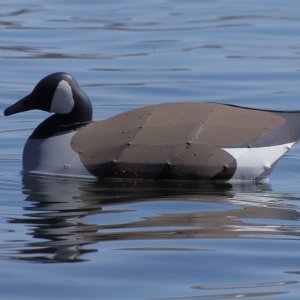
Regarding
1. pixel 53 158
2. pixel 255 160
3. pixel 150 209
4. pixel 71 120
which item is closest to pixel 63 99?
pixel 71 120

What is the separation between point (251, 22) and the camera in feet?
63.3

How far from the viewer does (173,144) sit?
9.06 meters

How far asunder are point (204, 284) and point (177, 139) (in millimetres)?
2731

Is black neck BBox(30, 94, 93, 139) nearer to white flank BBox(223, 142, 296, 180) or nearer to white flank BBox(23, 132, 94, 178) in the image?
white flank BBox(23, 132, 94, 178)

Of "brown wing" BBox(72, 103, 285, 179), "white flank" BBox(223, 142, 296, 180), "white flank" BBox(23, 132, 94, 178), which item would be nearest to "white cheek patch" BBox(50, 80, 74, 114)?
"white flank" BBox(23, 132, 94, 178)

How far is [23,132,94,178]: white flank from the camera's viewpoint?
9383mm

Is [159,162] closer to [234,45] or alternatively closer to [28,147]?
[28,147]

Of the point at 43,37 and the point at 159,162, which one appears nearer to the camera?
the point at 159,162

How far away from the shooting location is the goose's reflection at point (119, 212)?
7344mm

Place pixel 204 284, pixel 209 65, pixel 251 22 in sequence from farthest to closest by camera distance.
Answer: pixel 251 22 < pixel 209 65 < pixel 204 284

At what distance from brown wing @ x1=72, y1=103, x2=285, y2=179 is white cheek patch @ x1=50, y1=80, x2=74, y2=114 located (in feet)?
1.16

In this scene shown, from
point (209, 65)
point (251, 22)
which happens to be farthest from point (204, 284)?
point (251, 22)

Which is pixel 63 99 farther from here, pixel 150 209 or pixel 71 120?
pixel 150 209

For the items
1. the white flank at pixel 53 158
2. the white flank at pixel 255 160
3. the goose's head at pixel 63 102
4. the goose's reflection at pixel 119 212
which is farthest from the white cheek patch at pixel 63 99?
the white flank at pixel 255 160
